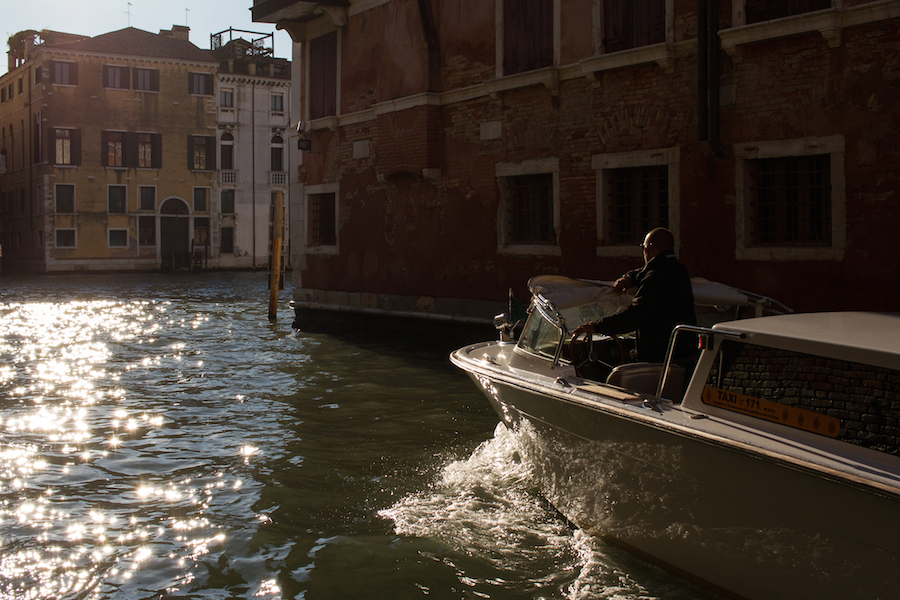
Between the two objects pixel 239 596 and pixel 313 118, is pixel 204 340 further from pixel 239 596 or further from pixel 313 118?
pixel 239 596

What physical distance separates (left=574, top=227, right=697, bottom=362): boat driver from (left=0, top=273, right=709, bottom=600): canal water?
1129mm

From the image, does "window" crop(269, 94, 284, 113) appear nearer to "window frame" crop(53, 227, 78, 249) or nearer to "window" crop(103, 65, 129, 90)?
"window" crop(103, 65, 129, 90)

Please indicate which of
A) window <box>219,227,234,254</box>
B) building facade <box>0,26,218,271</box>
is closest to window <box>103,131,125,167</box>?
building facade <box>0,26,218,271</box>

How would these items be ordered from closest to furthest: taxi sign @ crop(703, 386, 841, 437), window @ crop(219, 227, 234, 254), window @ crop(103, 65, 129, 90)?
taxi sign @ crop(703, 386, 841, 437), window @ crop(103, 65, 129, 90), window @ crop(219, 227, 234, 254)

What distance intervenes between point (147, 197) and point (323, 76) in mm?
25833

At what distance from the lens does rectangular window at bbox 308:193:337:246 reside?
55.6ft

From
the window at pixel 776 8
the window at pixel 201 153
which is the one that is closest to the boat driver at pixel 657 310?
the window at pixel 776 8

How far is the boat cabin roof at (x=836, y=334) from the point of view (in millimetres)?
2994

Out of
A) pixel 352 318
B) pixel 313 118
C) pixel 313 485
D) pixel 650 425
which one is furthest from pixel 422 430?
pixel 313 118

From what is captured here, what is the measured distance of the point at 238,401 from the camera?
8711 millimetres

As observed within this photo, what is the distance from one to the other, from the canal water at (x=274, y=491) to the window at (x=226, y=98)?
107 feet

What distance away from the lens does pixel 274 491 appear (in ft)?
18.4

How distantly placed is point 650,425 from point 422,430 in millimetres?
3904

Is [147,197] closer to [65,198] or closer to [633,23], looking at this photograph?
[65,198]
